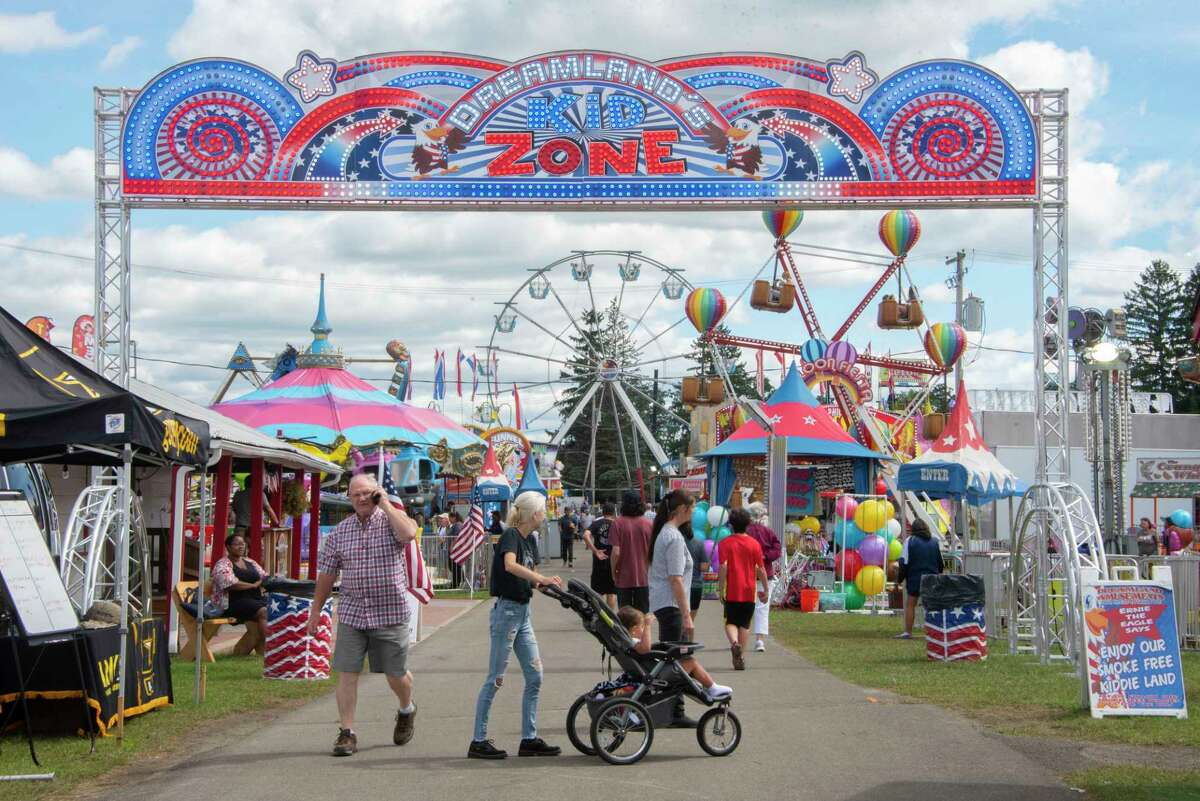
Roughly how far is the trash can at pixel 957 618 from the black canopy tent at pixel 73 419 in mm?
8218

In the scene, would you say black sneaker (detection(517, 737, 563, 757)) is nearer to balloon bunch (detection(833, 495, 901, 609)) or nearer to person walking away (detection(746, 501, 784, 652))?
person walking away (detection(746, 501, 784, 652))

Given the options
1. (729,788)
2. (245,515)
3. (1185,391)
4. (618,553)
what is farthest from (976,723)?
(1185,391)

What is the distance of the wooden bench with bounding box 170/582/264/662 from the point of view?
43.8ft

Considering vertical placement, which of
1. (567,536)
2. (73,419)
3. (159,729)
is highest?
(73,419)

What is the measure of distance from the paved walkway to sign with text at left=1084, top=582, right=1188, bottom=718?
1116 mm

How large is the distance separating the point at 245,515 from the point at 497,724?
44.9 ft

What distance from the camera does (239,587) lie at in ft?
46.0

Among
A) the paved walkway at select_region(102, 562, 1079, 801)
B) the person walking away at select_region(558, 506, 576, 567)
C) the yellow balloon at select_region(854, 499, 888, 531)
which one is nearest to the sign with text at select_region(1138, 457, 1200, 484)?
the yellow balloon at select_region(854, 499, 888, 531)

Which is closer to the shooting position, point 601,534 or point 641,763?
point 641,763

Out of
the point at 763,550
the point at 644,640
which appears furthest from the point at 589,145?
the point at 644,640

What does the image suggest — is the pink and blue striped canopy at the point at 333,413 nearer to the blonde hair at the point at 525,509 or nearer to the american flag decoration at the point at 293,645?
the american flag decoration at the point at 293,645

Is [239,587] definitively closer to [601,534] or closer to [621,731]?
[601,534]

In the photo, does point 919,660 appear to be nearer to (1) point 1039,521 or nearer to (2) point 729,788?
(1) point 1039,521

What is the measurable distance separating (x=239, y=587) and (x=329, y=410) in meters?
21.1
